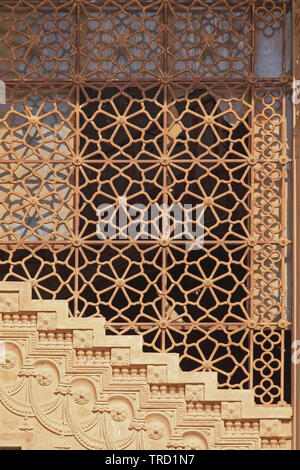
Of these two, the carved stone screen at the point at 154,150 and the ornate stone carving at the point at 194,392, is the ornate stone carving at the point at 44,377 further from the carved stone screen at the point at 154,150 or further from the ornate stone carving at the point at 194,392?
the ornate stone carving at the point at 194,392

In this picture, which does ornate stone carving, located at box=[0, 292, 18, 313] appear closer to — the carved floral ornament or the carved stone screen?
the carved floral ornament

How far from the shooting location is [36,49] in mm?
4715

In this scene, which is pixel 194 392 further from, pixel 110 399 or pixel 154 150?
pixel 154 150

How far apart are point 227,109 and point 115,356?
72.5 inches

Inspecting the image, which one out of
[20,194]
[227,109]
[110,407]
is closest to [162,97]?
[227,109]

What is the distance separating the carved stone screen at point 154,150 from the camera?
4.58 m

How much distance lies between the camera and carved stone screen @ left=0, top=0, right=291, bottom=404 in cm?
458

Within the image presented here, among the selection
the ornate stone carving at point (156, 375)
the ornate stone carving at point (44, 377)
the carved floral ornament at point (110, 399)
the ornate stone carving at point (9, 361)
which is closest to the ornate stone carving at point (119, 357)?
the carved floral ornament at point (110, 399)

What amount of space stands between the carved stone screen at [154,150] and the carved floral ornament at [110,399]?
0.51ft

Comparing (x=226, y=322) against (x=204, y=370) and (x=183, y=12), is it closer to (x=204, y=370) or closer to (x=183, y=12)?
(x=204, y=370)

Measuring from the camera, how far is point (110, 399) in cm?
444

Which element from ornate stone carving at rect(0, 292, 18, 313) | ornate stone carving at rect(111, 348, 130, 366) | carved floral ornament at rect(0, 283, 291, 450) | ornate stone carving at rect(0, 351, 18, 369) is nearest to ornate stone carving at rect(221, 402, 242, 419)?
carved floral ornament at rect(0, 283, 291, 450)

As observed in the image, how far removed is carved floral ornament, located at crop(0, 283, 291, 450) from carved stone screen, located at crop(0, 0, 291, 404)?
15 centimetres

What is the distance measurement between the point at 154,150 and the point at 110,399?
1718mm
